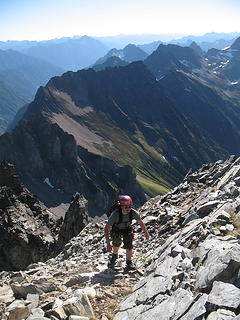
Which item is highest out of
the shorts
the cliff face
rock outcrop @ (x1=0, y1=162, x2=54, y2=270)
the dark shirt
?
the dark shirt

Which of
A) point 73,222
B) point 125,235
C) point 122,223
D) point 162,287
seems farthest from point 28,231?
point 162,287

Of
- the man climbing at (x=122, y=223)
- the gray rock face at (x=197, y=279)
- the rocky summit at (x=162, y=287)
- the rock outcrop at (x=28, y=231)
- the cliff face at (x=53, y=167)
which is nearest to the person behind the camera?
the gray rock face at (x=197, y=279)

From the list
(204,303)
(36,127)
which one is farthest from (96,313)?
(36,127)

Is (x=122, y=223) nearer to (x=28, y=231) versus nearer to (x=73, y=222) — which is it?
(x=73, y=222)

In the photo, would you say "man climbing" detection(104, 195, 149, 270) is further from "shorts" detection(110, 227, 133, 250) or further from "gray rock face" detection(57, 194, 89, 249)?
"gray rock face" detection(57, 194, 89, 249)

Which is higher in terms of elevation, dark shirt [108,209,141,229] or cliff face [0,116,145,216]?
dark shirt [108,209,141,229]

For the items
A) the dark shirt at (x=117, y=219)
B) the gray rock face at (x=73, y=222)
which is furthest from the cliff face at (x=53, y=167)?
the dark shirt at (x=117, y=219)

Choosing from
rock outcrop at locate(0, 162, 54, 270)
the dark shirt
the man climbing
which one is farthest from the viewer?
rock outcrop at locate(0, 162, 54, 270)

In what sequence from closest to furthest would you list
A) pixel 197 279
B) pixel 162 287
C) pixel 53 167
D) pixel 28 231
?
pixel 197 279, pixel 162 287, pixel 28 231, pixel 53 167

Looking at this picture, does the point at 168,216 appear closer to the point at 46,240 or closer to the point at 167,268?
the point at 167,268

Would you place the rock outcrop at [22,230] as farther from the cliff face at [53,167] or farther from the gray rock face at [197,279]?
the cliff face at [53,167]

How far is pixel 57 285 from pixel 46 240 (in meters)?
57.7

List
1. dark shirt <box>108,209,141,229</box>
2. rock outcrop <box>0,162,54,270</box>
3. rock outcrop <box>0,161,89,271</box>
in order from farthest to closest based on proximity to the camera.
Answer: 1. rock outcrop <box>0,162,54,270</box>
2. rock outcrop <box>0,161,89,271</box>
3. dark shirt <box>108,209,141,229</box>

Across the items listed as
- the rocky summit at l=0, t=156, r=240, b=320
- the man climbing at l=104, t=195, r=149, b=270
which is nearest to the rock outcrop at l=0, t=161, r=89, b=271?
the man climbing at l=104, t=195, r=149, b=270
